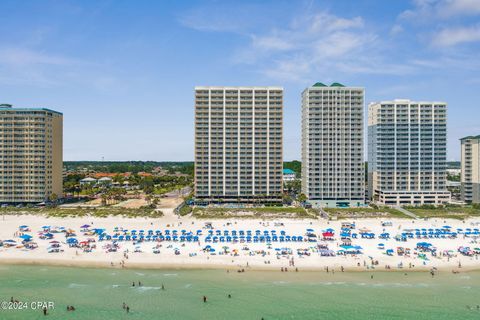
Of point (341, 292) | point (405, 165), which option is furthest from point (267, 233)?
point (405, 165)

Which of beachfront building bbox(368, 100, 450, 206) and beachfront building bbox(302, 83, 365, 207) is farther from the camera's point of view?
beachfront building bbox(368, 100, 450, 206)

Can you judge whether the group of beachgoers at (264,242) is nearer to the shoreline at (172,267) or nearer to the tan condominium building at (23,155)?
the shoreline at (172,267)

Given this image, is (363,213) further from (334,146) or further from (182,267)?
(182,267)

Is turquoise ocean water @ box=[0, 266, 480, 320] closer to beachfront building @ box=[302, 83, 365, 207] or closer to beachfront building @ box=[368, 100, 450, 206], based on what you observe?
beachfront building @ box=[302, 83, 365, 207]

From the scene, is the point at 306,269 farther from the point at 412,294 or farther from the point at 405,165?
the point at 405,165

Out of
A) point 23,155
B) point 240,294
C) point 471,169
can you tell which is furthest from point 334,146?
point 23,155

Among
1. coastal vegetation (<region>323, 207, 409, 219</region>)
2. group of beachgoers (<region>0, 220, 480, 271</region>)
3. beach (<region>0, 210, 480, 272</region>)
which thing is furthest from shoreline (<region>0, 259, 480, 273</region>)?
coastal vegetation (<region>323, 207, 409, 219</region>)

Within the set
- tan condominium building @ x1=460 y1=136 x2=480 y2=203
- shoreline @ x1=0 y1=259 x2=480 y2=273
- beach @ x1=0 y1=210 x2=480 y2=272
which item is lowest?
shoreline @ x1=0 y1=259 x2=480 y2=273
